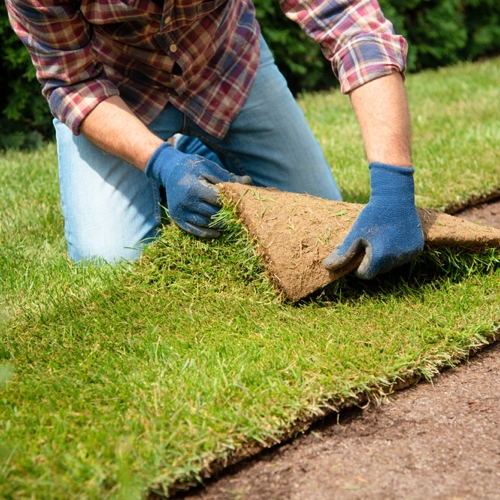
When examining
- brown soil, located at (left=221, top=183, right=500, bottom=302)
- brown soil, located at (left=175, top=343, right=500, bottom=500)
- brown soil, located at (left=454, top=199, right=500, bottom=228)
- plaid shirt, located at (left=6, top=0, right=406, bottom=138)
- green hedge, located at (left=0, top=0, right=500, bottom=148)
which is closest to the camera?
brown soil, located at (left=175, top=343, right=500, bottom=500)

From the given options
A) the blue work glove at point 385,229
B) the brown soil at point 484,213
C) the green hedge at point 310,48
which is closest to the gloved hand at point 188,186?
the blue work glove at point 385,229

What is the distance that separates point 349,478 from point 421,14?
21.5 feet

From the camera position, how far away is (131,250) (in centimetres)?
280

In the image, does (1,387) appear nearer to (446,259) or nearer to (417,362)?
(417,362)

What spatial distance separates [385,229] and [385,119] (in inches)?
16.0

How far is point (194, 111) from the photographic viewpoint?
289 centimetres

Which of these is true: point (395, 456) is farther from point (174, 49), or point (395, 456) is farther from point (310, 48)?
point (310, 48)

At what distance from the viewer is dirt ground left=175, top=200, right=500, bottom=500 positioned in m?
1.59

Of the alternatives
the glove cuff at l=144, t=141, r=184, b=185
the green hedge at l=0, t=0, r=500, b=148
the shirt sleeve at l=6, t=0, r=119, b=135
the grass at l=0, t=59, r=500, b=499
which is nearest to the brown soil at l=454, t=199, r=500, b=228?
the grass at l=0, t=59, r=500, b=499

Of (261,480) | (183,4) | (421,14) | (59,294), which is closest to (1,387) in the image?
(59,294)

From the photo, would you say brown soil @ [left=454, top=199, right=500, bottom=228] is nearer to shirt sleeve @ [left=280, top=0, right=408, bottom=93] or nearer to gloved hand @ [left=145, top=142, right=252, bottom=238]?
shirt sleeve @ [left=280, top=0, right=408, bottom=93]

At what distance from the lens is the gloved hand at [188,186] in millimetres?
2322

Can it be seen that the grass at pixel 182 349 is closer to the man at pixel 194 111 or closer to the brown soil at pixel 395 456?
the brown soil at pixel 395 456

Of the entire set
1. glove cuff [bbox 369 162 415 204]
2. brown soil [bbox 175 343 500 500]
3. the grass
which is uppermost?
glove cuff [bbox 369 162 415 204]
